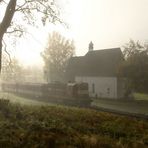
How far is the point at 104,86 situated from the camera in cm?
5462

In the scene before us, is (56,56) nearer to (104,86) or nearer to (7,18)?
(104,86)

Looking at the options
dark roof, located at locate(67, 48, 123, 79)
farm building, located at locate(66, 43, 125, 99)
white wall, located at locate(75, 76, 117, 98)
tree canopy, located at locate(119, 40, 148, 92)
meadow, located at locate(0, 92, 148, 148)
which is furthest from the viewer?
dark roof, located at locate(67, 48, 123, 79)

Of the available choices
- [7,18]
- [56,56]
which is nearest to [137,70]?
[7,18]

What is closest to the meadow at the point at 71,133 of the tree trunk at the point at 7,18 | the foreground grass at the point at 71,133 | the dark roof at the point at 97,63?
the foreground grass at the point at 71,133

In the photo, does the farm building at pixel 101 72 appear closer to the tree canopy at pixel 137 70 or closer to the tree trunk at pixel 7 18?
the tree canopy at pixel 137 70

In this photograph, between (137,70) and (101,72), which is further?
(101,72)

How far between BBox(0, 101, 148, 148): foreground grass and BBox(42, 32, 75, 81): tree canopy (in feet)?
205

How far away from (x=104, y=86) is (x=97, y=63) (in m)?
7.16

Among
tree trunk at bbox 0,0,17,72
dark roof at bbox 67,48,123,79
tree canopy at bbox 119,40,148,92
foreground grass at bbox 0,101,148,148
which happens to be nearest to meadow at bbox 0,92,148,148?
foreground grass at bbox 0,101,148,148

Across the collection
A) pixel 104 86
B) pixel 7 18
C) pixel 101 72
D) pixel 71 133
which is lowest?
pixel 71 133

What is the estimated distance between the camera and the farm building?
5276 cm

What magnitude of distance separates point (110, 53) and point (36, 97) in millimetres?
17302

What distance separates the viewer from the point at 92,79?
5853cm

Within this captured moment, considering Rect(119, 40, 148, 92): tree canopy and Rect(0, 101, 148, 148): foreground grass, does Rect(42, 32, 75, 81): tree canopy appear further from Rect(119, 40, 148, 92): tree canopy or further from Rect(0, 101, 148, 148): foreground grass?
Rect(0, 101, 148, 148): foreground grass
